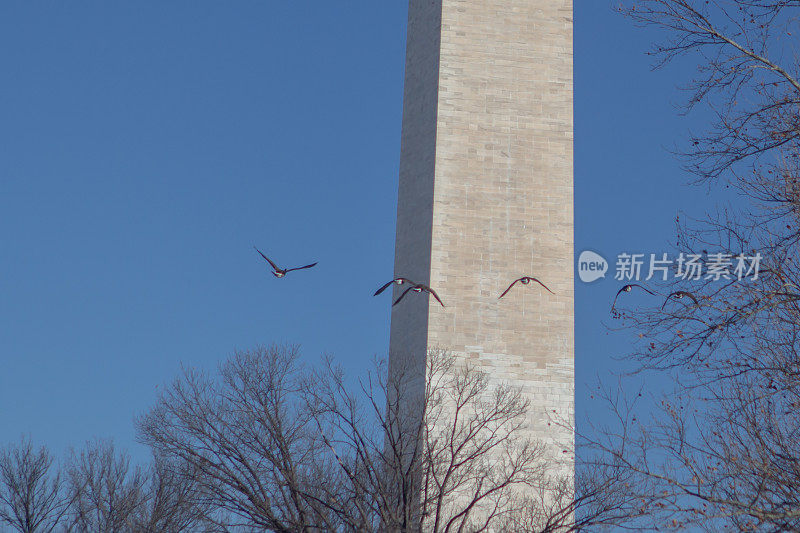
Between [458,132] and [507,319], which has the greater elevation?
[458,132]

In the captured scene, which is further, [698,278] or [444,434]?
[444,434]

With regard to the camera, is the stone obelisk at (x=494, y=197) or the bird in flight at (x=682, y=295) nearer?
the bird in flight at (x=682, y=295)

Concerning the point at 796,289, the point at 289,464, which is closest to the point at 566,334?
the point at 289,464

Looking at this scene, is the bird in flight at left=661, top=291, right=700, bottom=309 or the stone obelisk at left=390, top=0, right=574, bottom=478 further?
the stone obelisk at left=390, top=0, right=574, bottom=478

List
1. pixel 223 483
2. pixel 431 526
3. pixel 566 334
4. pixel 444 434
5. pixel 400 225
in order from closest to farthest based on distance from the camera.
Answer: pixel 223 483 < pixel 431 526 < pixel 444 434 < pixel 566 334 < pixel 400 225

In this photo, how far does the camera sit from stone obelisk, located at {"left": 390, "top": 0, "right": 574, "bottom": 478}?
30.1 meters

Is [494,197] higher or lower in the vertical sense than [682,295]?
higher

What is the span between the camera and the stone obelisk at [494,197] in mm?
30078

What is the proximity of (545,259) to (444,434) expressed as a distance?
6.18 meters

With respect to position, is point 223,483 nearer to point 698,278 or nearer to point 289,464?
point 289,464

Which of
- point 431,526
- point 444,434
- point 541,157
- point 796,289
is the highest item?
point 541,157

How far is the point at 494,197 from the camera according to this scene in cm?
3120

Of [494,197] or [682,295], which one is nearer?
[682,295]

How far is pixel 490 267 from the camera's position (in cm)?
3066
